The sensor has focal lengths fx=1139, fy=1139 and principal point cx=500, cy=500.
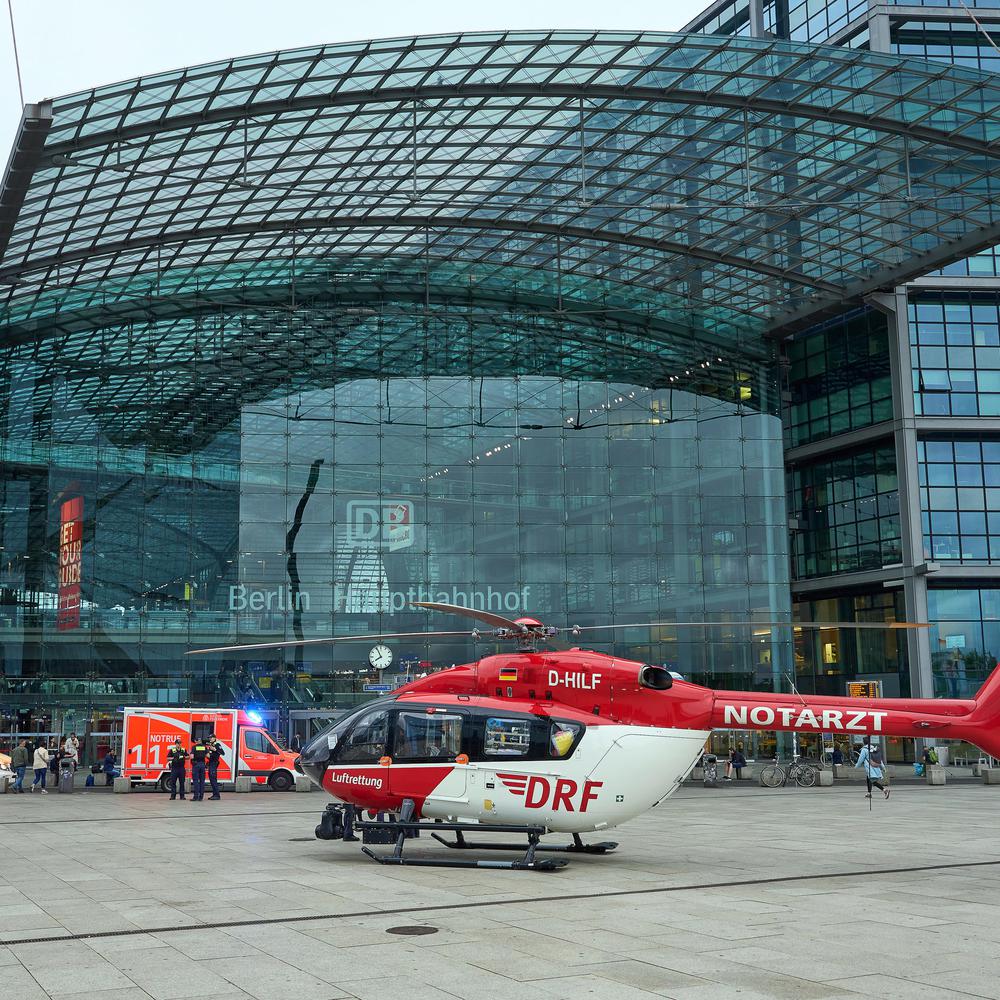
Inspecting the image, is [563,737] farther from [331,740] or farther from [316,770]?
[316,770]

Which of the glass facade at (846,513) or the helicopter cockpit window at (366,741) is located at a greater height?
the glass facade at (846,513)

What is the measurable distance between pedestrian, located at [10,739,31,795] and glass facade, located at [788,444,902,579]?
33.9m

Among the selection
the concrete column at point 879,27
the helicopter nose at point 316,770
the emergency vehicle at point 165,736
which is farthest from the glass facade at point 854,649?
the helicopter nose at point 316,770

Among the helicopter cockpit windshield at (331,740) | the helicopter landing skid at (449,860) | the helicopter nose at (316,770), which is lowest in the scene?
the helicopter landing skid at (449,860)

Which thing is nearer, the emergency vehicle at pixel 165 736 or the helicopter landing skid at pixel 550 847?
the helicopter landing skid at pixel 550 847

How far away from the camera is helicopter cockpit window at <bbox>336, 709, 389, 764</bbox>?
18625mm

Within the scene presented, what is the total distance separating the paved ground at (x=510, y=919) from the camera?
9.55m

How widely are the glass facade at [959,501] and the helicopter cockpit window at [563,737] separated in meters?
33.3

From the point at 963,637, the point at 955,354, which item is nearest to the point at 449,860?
the point at 963,637

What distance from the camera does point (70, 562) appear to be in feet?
143

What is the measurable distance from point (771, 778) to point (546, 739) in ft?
75.4

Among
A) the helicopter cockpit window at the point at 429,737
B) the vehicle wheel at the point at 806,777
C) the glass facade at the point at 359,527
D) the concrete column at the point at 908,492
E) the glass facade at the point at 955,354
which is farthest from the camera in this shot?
the glass facade at the point at 955,354

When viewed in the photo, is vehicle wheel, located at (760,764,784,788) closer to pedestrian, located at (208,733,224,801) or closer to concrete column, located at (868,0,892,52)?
pedestrian, located at (208,733,224,801)

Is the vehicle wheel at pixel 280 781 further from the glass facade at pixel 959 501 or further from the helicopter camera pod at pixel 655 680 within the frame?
the glass facade at pixel 959 501
